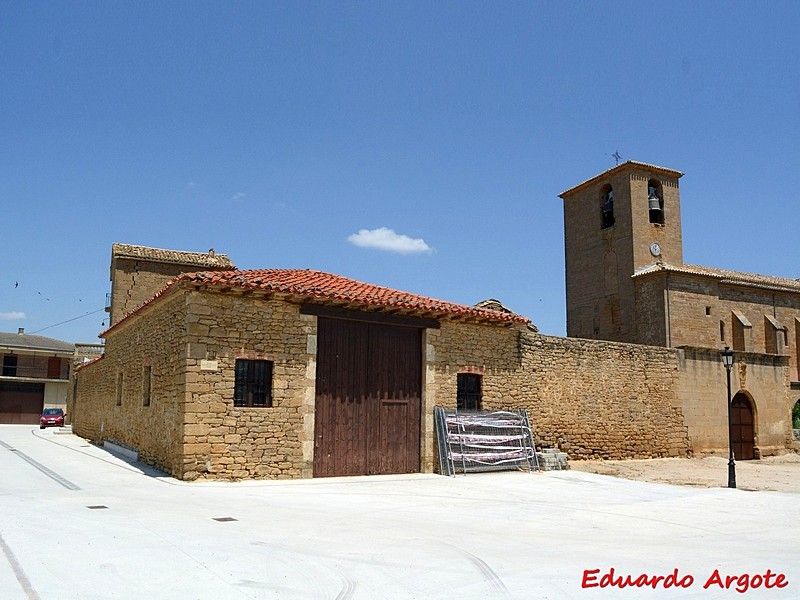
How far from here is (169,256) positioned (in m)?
30.2

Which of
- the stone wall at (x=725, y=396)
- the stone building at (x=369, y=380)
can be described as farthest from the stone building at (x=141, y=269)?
the stone wall at (x=725, y=396)

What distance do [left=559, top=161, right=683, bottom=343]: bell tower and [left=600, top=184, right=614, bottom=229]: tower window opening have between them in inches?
1.7

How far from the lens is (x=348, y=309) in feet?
48.0

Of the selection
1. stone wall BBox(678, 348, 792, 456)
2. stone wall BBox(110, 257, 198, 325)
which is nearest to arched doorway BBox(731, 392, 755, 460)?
stone wall BBox(678, 348, 792, 456)

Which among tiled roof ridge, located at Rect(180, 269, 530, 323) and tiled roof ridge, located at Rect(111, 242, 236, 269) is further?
tiled roof ridge, located at Rect(111, 242, 236, 269)

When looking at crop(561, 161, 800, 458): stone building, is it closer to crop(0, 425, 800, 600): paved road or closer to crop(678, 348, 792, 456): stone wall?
crop(678, 348, 792, 456): stone wall

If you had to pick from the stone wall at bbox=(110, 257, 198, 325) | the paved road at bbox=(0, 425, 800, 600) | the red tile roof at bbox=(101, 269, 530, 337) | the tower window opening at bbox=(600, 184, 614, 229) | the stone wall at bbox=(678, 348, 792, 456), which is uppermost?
the tower window opening at bbox=(600, 184, 614, 229)

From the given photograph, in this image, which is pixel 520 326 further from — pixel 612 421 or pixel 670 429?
pixel 670 429

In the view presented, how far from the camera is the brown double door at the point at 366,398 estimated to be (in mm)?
14250

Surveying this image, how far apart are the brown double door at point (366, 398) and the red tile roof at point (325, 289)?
2.19 ft

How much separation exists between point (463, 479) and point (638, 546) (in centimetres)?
723

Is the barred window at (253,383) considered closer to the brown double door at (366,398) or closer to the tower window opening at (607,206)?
the brown double door at (366,398)

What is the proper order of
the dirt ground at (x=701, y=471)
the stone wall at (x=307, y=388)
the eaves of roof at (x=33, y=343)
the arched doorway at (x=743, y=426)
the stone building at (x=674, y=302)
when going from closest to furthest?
the stone wall at (x=307, y=388), the dirt ground at (x=701, y=471), the arched doorway at (x=743, y=426), the stone building at (x=674, y=302), the eaves of roof at (x=33, y=343)

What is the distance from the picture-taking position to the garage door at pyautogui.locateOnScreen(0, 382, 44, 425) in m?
46.6
